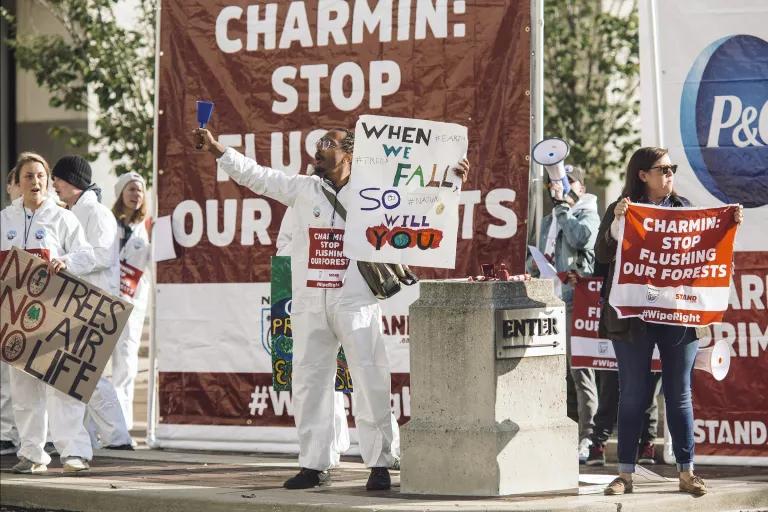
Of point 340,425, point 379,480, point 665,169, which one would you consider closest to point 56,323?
→ point 340,425

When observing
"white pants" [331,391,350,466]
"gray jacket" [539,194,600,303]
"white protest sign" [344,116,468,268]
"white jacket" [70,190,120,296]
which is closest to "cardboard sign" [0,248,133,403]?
"white jacket" [70,190,120,296]

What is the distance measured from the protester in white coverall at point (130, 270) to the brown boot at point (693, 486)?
16.8 feet

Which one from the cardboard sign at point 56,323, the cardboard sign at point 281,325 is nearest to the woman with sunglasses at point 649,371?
the cardboard sign at point 281,325

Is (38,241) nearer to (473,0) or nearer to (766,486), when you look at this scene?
(473,0)

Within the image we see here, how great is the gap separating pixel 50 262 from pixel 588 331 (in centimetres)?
374

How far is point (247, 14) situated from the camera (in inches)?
483

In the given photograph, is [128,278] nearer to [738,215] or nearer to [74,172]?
[74,172]

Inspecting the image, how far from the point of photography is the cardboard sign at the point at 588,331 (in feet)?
37.0

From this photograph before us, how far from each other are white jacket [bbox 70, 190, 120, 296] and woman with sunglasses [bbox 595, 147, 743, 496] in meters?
4.01

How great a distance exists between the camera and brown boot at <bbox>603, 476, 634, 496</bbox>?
9180 mm

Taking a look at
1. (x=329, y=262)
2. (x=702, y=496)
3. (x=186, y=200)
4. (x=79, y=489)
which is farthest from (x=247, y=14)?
(x=702, y=496)

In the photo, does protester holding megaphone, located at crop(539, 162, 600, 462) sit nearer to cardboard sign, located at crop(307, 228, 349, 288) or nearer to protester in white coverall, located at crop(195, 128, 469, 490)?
protester in white coverall, located at crop(195, 128, 469, 490)

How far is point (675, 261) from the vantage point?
9.46m

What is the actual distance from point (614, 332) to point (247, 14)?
174 inches
